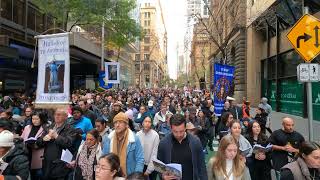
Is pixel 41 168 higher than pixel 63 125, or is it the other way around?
pixel 63 125

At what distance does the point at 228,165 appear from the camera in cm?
500

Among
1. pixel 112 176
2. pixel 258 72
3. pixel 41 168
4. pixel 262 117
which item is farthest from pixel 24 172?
pixel 258 72

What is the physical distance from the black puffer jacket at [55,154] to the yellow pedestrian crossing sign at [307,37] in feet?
14.5

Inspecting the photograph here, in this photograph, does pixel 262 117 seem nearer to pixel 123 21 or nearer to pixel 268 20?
pixel 268 20

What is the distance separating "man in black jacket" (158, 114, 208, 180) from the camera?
213 inches

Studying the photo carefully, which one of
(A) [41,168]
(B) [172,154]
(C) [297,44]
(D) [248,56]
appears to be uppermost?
(D) [248,56]

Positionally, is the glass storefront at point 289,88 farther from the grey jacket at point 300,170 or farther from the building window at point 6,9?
the grey jacket at point 300,170

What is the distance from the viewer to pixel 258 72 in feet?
120

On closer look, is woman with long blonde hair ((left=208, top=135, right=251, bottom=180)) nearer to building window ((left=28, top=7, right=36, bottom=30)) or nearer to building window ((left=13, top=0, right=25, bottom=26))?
building window ((left=13, top=0, right=25, bottom=26))

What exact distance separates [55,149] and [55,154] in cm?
8

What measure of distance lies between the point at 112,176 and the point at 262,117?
9.23 m

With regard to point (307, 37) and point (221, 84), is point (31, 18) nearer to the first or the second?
point (221, 84)

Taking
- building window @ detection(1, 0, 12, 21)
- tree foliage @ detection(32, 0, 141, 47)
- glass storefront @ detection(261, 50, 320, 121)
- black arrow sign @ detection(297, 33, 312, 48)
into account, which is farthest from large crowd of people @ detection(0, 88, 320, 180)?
building window @ detection(1, 0, 12, 21)

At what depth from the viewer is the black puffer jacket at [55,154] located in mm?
7016
